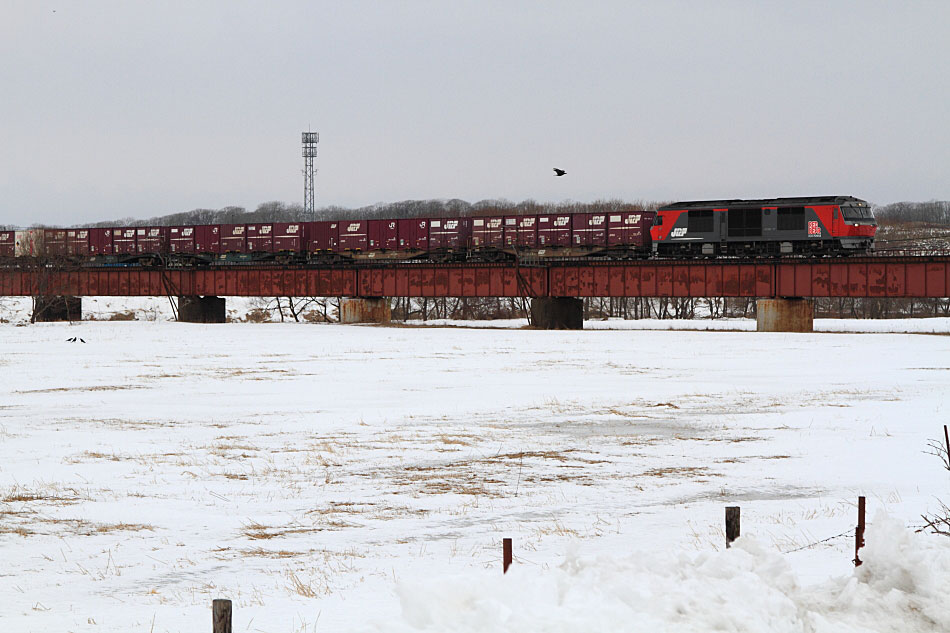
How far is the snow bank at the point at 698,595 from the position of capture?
5.55 metres

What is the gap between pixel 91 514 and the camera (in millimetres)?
11664

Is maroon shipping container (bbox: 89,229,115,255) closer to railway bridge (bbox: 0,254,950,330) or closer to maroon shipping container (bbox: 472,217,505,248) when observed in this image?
railway bridge (bbox: 0,254,950,330)

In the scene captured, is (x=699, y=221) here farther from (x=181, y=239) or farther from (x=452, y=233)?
(x=181, y=239)

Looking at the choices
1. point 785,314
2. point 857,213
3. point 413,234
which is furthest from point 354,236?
point 857,213

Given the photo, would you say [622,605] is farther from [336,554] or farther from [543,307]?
[543,307]

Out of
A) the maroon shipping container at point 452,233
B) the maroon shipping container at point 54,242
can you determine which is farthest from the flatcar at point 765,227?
the maroon shipping container at point 54,242

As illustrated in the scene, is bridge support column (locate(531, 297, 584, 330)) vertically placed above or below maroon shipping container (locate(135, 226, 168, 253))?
below

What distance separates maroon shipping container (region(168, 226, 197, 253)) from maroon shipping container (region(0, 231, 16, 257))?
614 inches

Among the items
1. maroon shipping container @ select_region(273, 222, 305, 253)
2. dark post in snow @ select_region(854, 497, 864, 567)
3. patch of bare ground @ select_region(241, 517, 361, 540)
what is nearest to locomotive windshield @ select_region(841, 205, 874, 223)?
maroon shipping container @ select_region(273, 222, 305, 253)

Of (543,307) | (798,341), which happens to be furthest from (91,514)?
(543,307)

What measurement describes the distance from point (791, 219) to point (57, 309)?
178 ft

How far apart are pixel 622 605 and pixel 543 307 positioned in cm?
5506

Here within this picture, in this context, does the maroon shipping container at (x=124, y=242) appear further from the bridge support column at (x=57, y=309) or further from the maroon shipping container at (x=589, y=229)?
the maroon shipping container at (x=589, y=229)

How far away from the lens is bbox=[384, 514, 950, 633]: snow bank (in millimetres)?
5555
